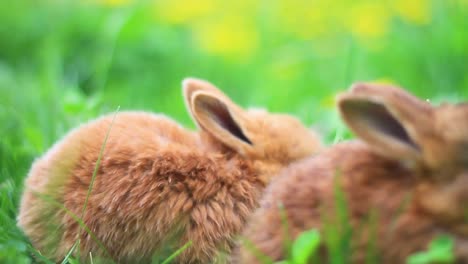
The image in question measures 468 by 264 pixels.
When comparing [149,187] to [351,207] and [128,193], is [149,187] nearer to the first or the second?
[128,193]

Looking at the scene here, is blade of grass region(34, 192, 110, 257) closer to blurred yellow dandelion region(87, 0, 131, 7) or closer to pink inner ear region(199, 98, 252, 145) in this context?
pink inner ear region(199, 98, 252, 145)

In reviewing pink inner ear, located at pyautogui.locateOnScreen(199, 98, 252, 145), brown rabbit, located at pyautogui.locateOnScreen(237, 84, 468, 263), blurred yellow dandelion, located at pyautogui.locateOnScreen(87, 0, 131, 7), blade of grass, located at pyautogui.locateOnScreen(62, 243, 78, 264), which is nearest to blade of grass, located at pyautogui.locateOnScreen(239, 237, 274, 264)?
brown rabbit, located at pyautogui.locateOnScreen(237, 84, 468, 263)

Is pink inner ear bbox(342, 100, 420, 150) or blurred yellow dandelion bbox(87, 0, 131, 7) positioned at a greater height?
blurred yellow dandelion bbox(87, 0, 131, 7)

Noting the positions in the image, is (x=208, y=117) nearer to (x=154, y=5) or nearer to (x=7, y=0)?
(x=154, y=5)

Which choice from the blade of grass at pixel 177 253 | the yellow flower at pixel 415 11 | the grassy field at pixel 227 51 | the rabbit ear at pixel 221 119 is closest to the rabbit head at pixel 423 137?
the blade of grass at pixel 177 253

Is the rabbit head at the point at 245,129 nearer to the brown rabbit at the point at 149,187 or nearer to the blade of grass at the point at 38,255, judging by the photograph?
the brown rabbit at the point at 149,187

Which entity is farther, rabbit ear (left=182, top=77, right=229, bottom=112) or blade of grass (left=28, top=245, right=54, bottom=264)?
rabbit ear (left=182, top=77, right=229, bottom=112)


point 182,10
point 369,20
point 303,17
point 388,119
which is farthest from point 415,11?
point 388,119
